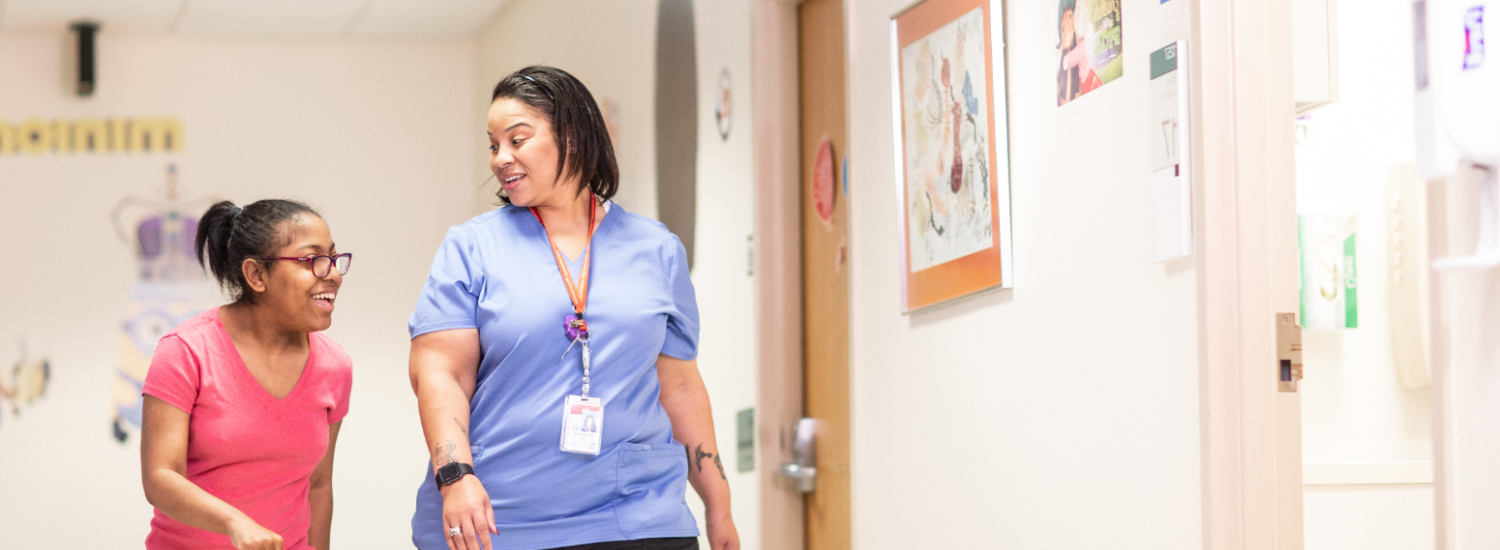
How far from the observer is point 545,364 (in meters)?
1.73

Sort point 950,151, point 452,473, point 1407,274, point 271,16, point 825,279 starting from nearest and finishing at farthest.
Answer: point 452,473 → point 950,151 → point 1407,274 → point 825,279 → point 271,16

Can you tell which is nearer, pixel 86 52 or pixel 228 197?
pixel 86 52

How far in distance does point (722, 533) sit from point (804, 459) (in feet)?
4.67

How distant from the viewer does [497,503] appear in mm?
1707

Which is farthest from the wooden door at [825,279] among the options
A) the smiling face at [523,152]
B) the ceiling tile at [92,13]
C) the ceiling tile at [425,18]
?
the ceiling tile at [92,13]

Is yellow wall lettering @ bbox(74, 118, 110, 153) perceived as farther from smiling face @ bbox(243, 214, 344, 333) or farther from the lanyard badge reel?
the lanyard badge reel

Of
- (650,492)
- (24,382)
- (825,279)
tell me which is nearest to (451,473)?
(650,492)

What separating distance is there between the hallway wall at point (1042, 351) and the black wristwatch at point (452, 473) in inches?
38.3

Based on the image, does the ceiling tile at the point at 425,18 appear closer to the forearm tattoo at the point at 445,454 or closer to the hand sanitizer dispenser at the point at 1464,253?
the forearm tattoo at the point at 445,454

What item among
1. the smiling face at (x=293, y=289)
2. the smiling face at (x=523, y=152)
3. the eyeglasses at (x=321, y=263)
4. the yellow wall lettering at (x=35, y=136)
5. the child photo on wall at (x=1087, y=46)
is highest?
the yellow wall lettering at (x=35, y=136)

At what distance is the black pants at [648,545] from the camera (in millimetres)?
1720

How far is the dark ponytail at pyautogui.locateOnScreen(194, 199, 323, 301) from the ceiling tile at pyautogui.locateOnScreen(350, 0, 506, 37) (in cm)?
319

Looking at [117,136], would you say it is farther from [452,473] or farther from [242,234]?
[452,473]

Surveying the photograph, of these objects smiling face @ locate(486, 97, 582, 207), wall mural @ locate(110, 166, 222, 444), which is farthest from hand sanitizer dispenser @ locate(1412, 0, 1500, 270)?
wall mural @ locate(110, 166, 222, 444)
